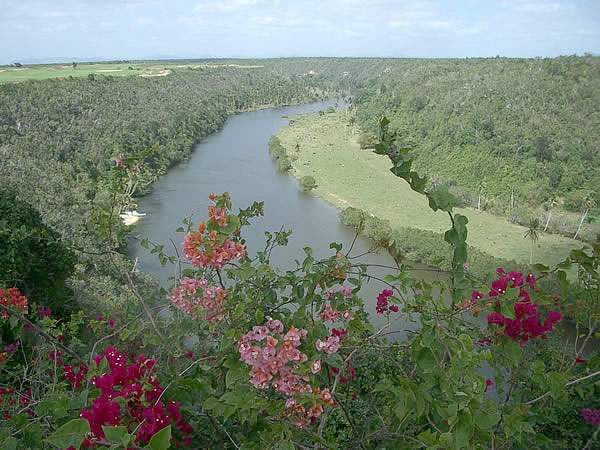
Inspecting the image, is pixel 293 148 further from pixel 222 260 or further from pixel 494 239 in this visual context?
pixel 222 260

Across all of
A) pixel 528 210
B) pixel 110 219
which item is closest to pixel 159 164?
pixel 528 210

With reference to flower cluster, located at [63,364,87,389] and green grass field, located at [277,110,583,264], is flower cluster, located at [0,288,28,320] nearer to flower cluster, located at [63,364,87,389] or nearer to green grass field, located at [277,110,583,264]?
flower cluster, located at [63,364,87,389]

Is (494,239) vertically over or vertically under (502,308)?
under

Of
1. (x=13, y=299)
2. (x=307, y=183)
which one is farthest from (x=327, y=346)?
(x=307, y=183)

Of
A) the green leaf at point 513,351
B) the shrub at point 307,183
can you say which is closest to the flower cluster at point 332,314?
the green leaf at point 513,351

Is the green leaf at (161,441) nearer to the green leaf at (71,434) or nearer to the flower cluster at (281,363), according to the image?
the green leaf at (71,434)

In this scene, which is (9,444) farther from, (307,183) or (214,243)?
(307,183)

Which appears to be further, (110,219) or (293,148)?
(293,148)
